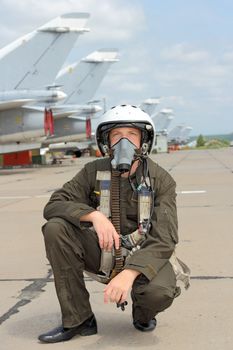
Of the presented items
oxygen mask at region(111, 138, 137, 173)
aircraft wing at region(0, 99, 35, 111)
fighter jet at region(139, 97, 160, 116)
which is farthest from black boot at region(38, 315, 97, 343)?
fighter jet at region(139, 97, 160, 116)

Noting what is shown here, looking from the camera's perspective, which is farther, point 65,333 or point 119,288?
point 65,333

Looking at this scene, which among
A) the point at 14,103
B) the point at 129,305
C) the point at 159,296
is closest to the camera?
the point at 159,296

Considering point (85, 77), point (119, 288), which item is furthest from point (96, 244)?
point (85, 77)

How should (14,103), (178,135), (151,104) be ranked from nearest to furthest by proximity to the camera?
(14,103), (151,104), (178,135)

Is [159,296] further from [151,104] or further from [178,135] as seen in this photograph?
[178,135]

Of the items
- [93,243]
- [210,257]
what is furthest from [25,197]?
[93,243]

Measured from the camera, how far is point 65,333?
3252 millimetres

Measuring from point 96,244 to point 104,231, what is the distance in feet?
0.80

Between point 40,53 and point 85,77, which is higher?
point 40,53

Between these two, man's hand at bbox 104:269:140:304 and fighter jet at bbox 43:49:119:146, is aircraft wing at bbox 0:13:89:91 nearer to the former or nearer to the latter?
fighter jet at bbox 43:49:119:146

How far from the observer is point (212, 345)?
3.10 metres

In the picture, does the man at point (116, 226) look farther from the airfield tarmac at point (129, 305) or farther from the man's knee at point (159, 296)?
the airfield tarmac at point (129, 305)

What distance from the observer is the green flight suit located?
2.96 m

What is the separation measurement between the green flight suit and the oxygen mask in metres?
0.15
